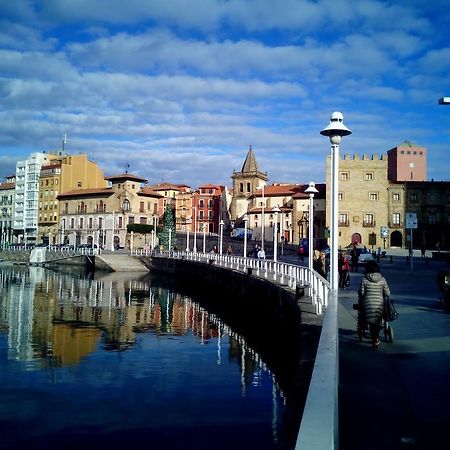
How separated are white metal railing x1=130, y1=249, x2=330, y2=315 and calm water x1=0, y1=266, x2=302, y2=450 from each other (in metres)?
Result: 2.86

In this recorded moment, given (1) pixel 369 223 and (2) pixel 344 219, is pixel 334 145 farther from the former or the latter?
(1) pixel 369 223

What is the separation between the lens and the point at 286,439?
973 cm

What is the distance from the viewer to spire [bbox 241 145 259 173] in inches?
4299

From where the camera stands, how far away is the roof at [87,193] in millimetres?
90825

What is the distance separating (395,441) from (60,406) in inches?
351

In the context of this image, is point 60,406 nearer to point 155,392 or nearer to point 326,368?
point 155,392

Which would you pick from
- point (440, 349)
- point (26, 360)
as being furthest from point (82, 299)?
point (440, 349)

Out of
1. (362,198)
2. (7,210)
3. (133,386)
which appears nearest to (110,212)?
(7,210)

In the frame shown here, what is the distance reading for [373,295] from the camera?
988 cm

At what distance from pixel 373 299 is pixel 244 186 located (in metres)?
98.6

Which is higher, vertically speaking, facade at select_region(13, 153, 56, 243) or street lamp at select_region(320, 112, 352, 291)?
facade at select_region(13, 153, 56, 243)

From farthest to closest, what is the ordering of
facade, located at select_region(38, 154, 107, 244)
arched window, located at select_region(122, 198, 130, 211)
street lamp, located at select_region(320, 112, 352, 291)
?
facade, located at select_region(38, 154, 107, 244)
arched window, located at select_region(122, 198, 130, 211)
street lamp, located at select_region(320, 112, 352, 291)

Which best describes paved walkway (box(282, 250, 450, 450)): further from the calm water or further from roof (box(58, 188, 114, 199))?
roof (box(58, 188, 114, 199))

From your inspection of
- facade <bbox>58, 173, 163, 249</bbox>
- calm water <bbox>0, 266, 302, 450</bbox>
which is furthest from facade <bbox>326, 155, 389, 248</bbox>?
calm water <bbox>0, 266, 302, 450</bbox>
